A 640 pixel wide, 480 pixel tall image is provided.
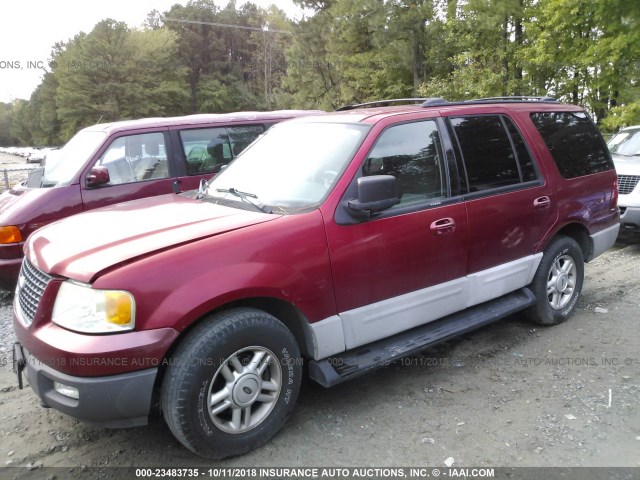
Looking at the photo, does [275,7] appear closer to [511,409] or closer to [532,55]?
[532,55]

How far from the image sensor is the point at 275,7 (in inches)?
1994

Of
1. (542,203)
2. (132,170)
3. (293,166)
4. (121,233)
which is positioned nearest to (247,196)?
(293,166)

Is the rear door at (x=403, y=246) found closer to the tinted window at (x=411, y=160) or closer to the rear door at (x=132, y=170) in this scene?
the tinted window at (x=411, y=160)

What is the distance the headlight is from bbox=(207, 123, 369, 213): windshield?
1.12m

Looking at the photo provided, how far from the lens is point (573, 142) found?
479 centimetres

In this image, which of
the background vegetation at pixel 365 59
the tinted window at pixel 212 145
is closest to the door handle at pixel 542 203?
the tinted window at pixel 212 145

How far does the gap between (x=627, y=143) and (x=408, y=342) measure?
769 centimetres

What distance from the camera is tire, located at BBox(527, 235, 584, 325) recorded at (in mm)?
4492

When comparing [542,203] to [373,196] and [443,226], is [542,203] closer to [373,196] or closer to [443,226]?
[443,226]

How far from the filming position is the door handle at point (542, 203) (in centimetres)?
425

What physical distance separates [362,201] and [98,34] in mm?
55903

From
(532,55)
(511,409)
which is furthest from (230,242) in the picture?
(532,55)

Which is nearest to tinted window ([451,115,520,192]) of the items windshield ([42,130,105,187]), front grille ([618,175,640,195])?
→ windshield ([42,130,105,187])

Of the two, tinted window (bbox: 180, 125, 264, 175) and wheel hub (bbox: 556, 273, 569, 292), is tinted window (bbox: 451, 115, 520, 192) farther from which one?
tinted window (bbox: 180, 125, 264, 175)
